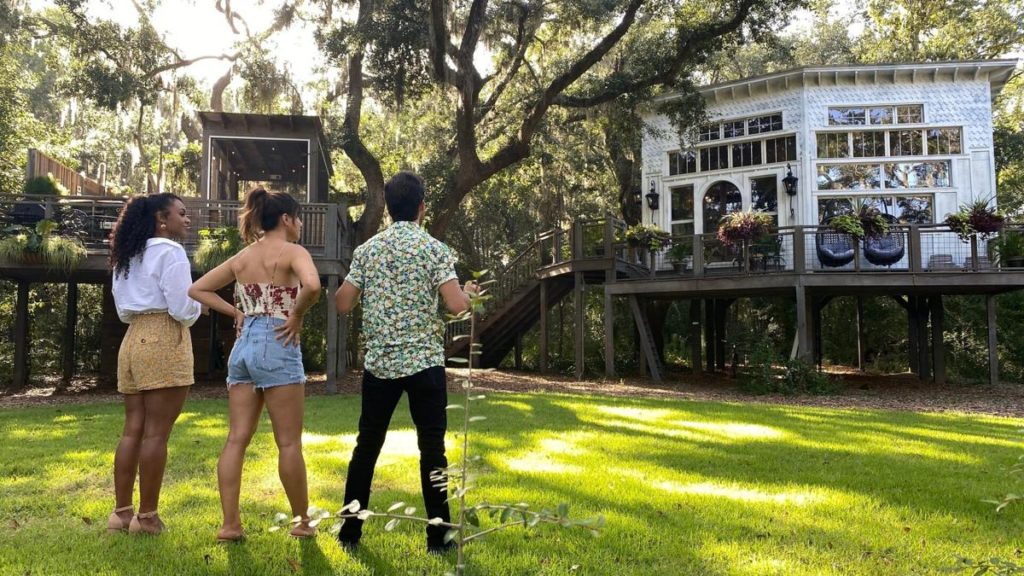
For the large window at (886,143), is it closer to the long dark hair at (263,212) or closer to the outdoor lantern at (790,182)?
the outdoor lantern at (790,182)

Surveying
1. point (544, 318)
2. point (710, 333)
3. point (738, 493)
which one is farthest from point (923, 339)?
point (738, 493)

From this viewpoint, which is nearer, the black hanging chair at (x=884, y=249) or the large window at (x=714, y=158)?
the black hanging chair at (x=884, y=249)

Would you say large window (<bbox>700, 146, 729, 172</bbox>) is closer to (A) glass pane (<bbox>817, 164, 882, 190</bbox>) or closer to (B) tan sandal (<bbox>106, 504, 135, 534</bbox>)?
(A) glass pane (<bbox>817, 164, 882, 190</bbox>)

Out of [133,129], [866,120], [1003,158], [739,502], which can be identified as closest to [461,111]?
[866,120]

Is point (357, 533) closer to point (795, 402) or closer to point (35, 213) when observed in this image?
point (795, 402)

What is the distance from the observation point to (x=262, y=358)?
2934 millimetres

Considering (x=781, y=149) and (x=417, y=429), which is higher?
(x=781, y=149)

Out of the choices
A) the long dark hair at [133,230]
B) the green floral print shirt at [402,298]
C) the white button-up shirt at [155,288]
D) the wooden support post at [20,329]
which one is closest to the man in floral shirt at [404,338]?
the green floral print shirt at [402,298]

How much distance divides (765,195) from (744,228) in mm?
3002

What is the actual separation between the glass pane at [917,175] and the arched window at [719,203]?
3.13 m

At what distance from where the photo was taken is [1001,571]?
1630 millimetres

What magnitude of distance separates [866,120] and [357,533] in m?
15.1

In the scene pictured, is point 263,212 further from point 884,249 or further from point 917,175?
point 917,175

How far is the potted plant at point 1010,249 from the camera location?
12398 mm
